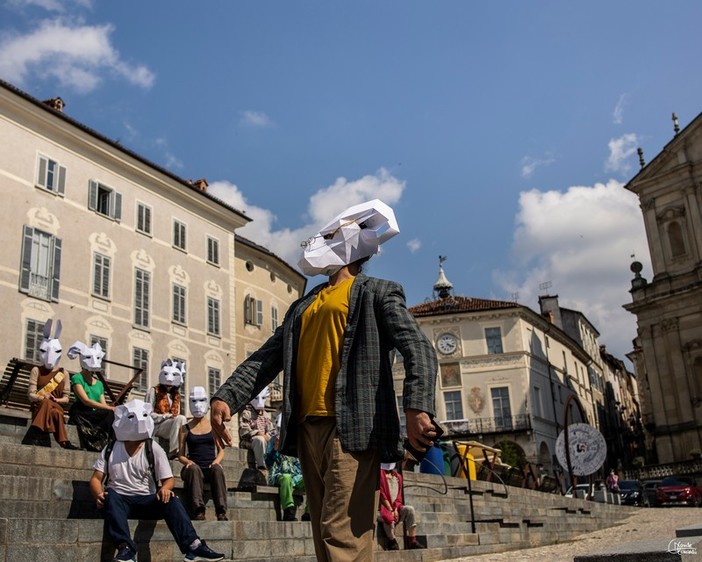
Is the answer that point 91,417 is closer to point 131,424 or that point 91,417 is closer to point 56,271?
point 131,424

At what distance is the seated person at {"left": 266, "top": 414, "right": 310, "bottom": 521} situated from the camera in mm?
10234

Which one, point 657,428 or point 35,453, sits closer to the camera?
point 35,453

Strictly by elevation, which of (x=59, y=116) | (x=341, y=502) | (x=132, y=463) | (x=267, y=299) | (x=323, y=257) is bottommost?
(x=341, y=502)

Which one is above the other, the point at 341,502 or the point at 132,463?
the point at 132,463

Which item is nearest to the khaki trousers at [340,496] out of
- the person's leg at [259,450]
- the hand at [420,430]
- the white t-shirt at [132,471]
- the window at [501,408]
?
the hand at [420,430]

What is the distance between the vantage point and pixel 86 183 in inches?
1182

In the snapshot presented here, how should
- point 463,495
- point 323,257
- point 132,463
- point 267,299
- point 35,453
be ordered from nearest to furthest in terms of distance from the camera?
point 323,257 → point 132,463 → point 35,453 → point 463,495 → point 267,299

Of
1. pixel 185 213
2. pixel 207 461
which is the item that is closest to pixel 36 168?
pixel 185 213

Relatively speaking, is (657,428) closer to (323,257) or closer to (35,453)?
(35,453)

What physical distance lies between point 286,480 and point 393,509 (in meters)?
1.77

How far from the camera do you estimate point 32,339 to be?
1026 inches

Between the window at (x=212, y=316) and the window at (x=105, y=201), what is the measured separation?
6006 mm

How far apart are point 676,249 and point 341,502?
53210 millimetres

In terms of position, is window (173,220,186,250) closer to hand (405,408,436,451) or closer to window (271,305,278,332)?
window (271,305,278,332)
